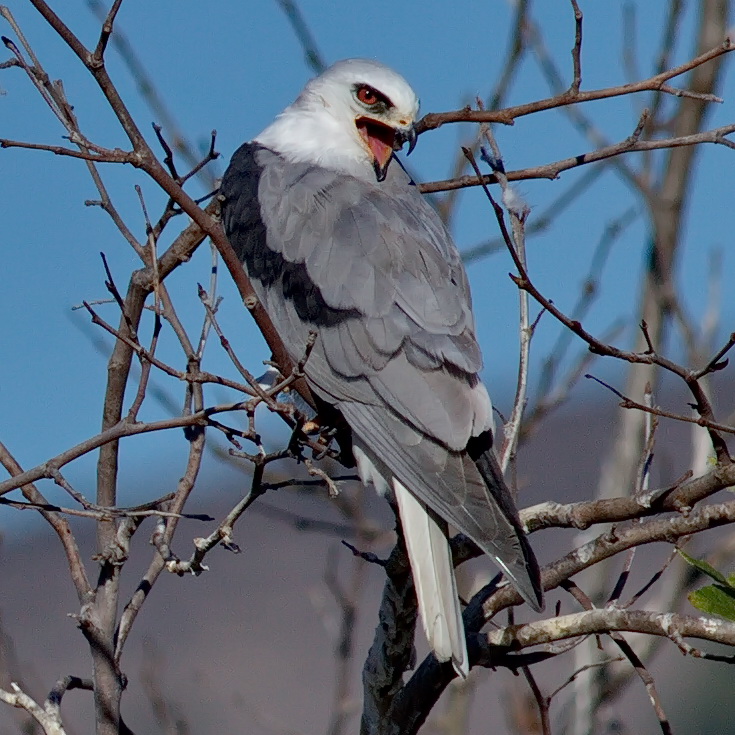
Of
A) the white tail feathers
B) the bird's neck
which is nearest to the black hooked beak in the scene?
the bird's neck

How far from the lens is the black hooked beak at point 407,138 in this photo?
13.7ft

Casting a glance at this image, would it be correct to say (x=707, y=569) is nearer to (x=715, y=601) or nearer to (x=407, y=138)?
(x=715, y=601)

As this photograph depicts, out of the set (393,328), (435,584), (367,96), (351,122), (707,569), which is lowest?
(435,584)

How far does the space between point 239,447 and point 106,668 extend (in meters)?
0.72

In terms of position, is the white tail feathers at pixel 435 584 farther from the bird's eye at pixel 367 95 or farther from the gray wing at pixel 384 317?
the bird's eye at pixel 367 95

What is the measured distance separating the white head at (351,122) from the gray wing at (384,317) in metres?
0.23

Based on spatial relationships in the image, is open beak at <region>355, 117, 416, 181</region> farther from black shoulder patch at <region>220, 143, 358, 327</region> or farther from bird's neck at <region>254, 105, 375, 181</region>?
black shoulder patch at <region>220, 143, 358, 327</region>

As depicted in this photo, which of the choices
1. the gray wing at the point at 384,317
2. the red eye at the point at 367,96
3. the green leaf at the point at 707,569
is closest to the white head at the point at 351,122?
the red eye at the point at 367,96

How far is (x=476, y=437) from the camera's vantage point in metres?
3.37

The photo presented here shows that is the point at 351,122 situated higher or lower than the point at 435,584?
higher

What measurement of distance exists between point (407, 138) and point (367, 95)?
1.22 ft

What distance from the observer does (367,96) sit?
14.7 feet

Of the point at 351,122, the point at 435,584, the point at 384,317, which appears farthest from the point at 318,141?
the point at 435,584

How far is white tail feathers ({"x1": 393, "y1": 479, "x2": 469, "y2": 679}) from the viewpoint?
2.84 meters
